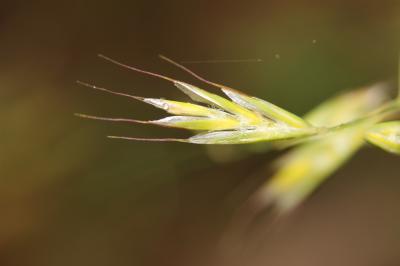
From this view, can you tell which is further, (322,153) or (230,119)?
(322,153)

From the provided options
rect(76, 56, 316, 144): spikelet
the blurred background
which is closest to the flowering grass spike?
rect(76, 56, 316, 144): spikelet

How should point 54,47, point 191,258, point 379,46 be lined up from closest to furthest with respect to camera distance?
point 379,46 → point 54,47 → point 191,258

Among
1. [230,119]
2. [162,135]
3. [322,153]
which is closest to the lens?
[230,119]

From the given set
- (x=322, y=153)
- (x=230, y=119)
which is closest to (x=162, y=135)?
(x=322, y=153)

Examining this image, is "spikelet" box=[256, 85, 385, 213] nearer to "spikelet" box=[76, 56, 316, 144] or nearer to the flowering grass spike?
the flowering grass spike

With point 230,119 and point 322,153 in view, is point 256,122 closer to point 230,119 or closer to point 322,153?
point 230,119

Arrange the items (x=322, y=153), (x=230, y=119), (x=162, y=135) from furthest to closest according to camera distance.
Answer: (x=162, y=135) < (x=322, y=153) < (x=230, y=119)

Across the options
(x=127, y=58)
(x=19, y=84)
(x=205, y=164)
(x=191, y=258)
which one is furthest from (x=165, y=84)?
(x=191, y=258)

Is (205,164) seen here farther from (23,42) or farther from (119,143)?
(23,42)
